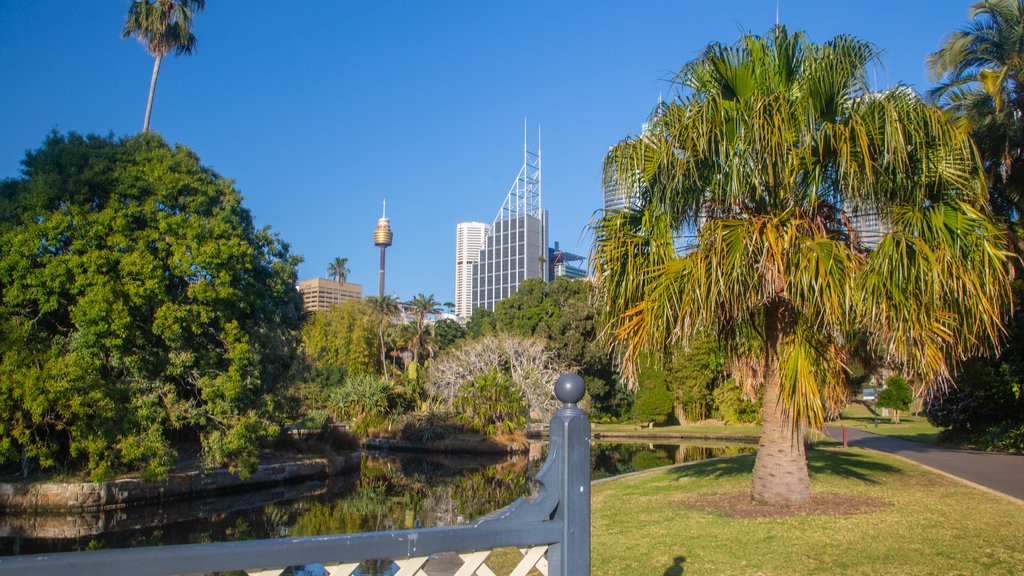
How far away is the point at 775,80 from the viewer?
9742 mm

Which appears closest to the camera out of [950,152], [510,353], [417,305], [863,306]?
[863,306]

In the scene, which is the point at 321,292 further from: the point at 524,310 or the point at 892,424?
the point at 892,424

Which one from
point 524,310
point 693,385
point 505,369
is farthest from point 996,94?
point 524,310

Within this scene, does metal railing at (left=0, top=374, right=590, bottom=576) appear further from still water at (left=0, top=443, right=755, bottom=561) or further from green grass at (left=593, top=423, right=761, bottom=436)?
green grass at (left=593, top=423, right=761, bottom=436)

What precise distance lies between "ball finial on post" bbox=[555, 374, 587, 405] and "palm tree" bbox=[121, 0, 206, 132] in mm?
31410

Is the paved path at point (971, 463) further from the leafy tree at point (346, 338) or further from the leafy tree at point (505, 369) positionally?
the leafy tree at point (346, 338)

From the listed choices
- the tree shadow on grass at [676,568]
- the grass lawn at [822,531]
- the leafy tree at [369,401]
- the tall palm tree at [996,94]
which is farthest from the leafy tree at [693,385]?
the tree shadow on grass at [676,568]

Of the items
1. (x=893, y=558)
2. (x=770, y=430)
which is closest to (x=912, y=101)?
(x=770, y=430)

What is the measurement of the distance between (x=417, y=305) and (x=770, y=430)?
62793 mm

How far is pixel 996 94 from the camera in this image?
16.6 metres

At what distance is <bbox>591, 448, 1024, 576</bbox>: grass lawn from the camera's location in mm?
6898

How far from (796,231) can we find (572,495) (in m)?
6.59

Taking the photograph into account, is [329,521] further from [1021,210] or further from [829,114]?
[1021,210]

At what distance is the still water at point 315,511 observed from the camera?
1410cm
